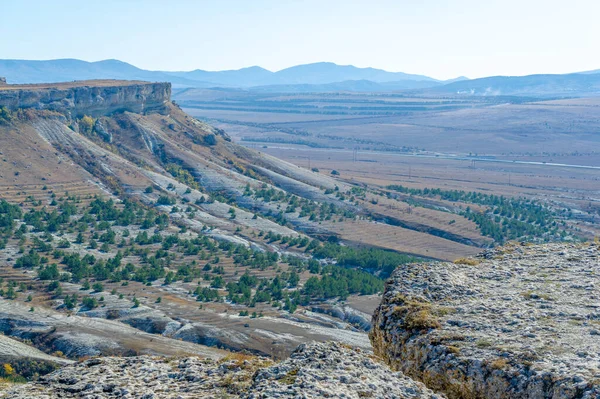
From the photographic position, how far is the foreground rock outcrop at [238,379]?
9.76 m

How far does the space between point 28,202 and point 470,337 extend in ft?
172

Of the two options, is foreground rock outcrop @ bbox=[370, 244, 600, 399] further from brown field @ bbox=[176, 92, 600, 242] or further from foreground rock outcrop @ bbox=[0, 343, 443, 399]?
brown field @ bbox=[176, 92, 600, 242]

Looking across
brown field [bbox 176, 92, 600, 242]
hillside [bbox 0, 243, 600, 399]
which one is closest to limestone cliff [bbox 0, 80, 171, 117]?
brown field [bbox 176, 92, 600, 242]

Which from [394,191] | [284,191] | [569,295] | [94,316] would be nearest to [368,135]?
[394,191]

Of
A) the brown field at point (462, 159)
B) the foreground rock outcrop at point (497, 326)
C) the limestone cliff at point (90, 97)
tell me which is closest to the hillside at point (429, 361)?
the foreground rock outcrop at point (497, 326)

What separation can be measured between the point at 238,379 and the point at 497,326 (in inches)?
168

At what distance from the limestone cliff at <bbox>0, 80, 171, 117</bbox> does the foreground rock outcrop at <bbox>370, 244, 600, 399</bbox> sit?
62968mm

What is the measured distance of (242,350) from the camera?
3284 cm

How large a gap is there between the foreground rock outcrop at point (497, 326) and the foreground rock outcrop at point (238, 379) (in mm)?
1004

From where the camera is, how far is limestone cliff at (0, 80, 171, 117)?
71.1m

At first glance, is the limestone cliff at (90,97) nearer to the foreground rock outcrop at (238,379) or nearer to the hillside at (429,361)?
the foreground rock outcrop at (238,379)

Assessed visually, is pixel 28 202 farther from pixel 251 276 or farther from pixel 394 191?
pixel 394 191

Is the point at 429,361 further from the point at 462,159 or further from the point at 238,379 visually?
the point at 462,159

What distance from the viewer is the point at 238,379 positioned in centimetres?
1076
